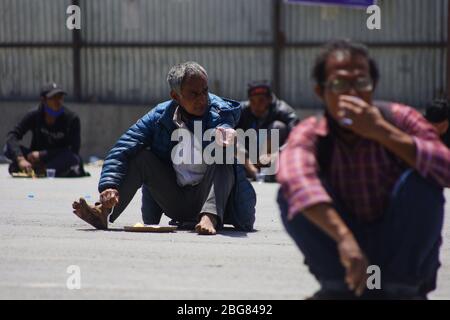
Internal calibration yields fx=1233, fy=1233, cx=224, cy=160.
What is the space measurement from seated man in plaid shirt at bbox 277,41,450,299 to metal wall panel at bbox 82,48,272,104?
12.1m

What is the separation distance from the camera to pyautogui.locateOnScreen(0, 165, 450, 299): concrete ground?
6.21 meters

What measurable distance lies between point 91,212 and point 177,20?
31.4 ft

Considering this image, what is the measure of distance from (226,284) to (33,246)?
6.39 feet

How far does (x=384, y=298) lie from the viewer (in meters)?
5.38

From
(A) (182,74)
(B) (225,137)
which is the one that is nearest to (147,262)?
(B) (225,137)

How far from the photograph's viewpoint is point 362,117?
5.02 m

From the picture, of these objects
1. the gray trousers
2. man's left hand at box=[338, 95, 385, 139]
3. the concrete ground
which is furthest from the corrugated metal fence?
man's left hand at box=[338, 95, 385, 139]

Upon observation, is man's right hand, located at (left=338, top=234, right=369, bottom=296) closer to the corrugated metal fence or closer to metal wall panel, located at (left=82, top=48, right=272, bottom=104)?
the corrugated metal fence

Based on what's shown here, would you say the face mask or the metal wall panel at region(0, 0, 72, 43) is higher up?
the metal wall panel at region(0, 0, 72, 43)

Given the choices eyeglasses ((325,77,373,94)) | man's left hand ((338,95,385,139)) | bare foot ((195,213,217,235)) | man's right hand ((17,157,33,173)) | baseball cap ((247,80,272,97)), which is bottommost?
man's right hand ((17,157,33,173))

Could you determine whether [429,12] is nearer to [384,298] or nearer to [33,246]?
[33,246]

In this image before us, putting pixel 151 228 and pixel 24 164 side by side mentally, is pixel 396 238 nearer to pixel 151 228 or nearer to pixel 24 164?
pixel 151 228

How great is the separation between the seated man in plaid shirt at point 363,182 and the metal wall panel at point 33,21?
13.4 meters

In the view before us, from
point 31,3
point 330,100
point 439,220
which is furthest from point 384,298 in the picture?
point 31,3
